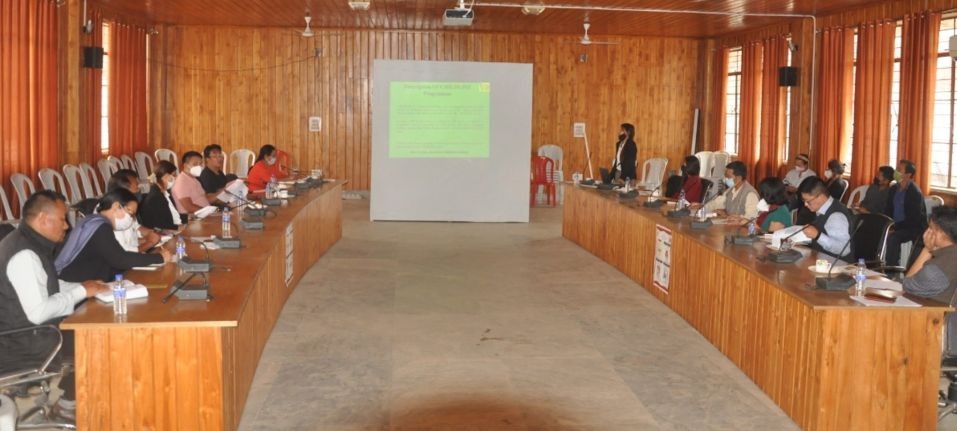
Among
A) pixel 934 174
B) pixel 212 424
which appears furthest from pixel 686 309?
pixel 934 174

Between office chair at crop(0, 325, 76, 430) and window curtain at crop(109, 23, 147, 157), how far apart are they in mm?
8972

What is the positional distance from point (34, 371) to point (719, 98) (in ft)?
43.2

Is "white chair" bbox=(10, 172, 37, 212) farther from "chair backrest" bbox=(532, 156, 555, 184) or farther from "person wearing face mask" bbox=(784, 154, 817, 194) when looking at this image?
"person wearing face mask" bbox=(784, 154, 817, 194)

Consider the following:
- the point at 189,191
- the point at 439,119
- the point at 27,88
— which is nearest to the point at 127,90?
the point at 27,88

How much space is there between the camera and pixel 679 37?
16.1m

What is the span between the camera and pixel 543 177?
49.9ft

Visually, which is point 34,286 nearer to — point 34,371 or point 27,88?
point 34,371

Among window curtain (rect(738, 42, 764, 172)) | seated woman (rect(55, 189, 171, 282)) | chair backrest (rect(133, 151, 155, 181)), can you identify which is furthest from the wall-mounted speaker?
window curtain (rect(738, 42, 764, 172))

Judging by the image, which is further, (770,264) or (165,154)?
(165,154)

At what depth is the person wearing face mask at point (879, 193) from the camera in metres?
9.66

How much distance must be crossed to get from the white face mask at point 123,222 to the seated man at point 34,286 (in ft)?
3.79

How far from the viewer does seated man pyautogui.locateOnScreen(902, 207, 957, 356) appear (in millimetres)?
4848

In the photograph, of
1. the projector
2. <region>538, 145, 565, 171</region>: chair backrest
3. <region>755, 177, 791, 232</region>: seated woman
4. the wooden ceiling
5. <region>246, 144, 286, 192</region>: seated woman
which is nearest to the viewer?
<region>755, 177, 791, 232</region>: seated woman

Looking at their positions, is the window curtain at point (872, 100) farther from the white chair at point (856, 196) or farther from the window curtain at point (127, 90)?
the window curtain at point (127, 90)
